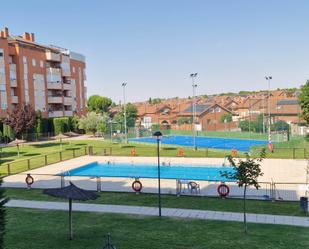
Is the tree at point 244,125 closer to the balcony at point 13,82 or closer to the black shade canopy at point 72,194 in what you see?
the balcony at point 13,82

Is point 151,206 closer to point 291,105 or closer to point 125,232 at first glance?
point 125,232

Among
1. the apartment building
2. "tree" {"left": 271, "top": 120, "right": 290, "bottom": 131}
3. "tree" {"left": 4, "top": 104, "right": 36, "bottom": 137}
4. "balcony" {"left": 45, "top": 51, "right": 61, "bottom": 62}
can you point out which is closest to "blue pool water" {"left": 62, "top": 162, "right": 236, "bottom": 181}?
"tree" {"left": 4, "top": 104, "right": 36, "bottom": 137}

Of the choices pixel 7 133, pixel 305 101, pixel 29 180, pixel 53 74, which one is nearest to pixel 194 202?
pixel 29 180

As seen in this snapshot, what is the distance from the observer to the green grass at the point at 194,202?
55.2 ft

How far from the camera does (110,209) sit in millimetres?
17188

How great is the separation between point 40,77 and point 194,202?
55.1 meters

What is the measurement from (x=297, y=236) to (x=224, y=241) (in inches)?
106

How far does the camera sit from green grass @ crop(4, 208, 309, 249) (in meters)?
12.1

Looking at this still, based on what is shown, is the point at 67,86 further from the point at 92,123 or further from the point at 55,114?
the point at 92,123

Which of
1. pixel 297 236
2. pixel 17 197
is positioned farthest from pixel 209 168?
pixel 297 236

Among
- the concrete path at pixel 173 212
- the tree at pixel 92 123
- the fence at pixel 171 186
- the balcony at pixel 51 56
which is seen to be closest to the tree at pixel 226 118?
the tree at pixel 92 123

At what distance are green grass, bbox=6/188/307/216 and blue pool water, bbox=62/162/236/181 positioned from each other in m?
9.02

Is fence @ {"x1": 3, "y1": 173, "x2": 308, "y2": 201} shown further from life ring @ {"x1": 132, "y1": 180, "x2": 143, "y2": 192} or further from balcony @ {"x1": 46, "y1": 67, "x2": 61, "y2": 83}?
balcony @ {"x1": 46, "y1": 67, "x2": 61, "y2": 83}

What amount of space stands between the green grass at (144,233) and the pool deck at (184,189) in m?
5.70
